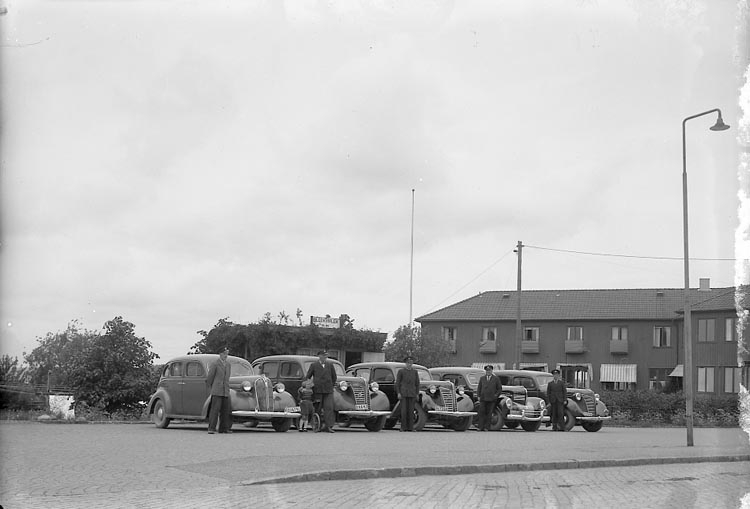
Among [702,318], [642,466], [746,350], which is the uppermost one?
[702,318]

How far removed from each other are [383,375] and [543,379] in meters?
6.26

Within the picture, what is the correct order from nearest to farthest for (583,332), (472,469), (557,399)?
(472,469) < (557,399) < (583,332)

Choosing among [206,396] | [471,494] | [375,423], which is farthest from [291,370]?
[471,494]

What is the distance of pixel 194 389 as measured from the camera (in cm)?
2288

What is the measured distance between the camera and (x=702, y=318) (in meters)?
64.2

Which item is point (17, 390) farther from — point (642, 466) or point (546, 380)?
point (546, 380)

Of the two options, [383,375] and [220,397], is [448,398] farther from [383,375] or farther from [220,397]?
[220,397]

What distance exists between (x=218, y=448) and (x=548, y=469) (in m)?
5.14

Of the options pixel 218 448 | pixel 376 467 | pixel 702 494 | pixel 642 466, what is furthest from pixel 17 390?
pixel 702 494

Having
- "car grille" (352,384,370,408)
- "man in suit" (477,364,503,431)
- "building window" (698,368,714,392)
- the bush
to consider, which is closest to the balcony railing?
"building window" (698,368,714,392)

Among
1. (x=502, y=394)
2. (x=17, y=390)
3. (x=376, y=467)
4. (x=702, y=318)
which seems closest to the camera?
(x=376, y=467)

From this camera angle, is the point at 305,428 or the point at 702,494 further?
the point at 305,428

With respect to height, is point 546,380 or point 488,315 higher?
point 488,315

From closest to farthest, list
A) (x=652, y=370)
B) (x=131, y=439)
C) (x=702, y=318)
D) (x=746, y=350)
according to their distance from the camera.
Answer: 1. (x=746, y=350)
2. (x=131, y=439)
3. (x=702, y=318)
4. (x=652, y=370)
